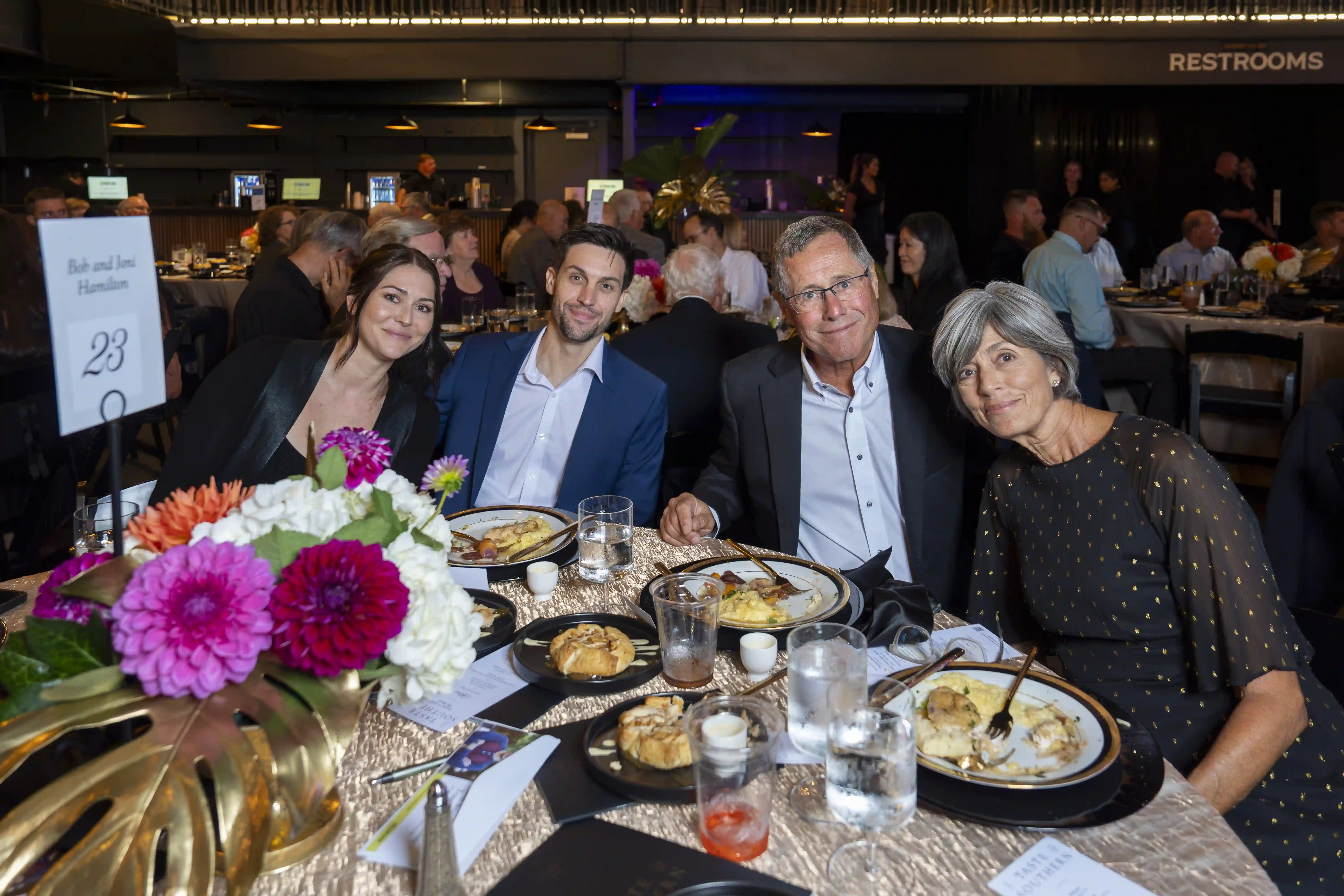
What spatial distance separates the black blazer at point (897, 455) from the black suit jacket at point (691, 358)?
0.96m

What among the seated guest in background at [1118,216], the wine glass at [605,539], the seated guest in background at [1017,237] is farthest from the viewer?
the seated guest in background at [1118,216]

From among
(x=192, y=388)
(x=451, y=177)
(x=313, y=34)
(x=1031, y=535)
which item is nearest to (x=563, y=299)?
(x=1031, y=535)

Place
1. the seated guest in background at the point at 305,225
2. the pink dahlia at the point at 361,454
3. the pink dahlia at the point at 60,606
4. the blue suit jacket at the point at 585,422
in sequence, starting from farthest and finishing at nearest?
the seated guest in background at the point at 305,225, the blue suit jacket at the point at 585,422, the pink dahlia at the point at 361,454, the pink dahlia at the point at 60,606

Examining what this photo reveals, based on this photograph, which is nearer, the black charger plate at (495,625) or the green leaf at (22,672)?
the green leaf at (22,672)

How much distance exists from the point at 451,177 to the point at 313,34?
333 cm

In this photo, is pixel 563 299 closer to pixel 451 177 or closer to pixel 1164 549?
pixel 1164 549

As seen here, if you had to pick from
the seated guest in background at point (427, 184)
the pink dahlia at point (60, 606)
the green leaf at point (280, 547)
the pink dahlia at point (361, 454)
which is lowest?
the pink dahlia at point (60, 606)

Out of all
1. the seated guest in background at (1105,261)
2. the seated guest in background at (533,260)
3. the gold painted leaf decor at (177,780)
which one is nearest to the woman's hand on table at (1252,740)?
the gold painted leaf decor at (177,780)

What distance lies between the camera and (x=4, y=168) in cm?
1298

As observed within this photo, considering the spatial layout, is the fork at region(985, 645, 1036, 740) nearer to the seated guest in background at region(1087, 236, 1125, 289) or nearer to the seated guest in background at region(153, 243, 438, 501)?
the seated guest in background at region(153, 243, 438, 501)

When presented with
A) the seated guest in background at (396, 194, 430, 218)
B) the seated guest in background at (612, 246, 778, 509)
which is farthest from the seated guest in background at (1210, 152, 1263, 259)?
the seated guest in background at (612, 246, 778, 509)

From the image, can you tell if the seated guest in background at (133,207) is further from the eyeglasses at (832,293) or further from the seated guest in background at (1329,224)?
the seated guest in background at (1329,224)

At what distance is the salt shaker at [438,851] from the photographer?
98cm

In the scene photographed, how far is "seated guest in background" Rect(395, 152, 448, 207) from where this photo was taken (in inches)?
457
